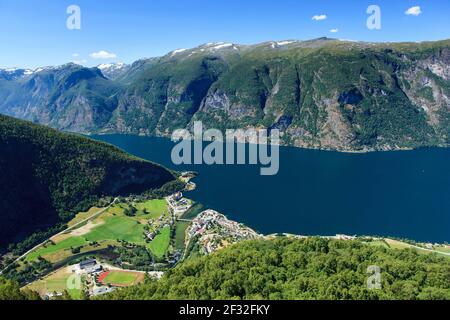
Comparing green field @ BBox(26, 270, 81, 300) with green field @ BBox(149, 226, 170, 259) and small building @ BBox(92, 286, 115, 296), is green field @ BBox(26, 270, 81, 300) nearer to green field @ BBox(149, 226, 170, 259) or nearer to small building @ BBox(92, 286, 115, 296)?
small building @ BBox(92, 286, 115, 296)

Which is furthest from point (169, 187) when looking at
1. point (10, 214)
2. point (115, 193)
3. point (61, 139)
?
point (10, 214)

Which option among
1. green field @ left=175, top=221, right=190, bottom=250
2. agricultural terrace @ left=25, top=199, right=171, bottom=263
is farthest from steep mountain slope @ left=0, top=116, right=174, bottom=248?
green field @ left=175, top=221, right=190, bottom=250

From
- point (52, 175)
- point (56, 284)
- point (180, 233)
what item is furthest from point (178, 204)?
point (56, 284)

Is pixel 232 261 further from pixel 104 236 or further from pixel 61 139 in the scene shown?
pixel 61 139

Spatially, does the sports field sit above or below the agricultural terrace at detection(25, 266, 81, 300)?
above

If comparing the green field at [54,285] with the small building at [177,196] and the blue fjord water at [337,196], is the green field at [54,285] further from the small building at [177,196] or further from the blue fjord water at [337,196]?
the small building at [177,196]

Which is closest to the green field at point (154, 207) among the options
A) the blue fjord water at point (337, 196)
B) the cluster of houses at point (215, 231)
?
the blue fjord water at point (337, 196)
